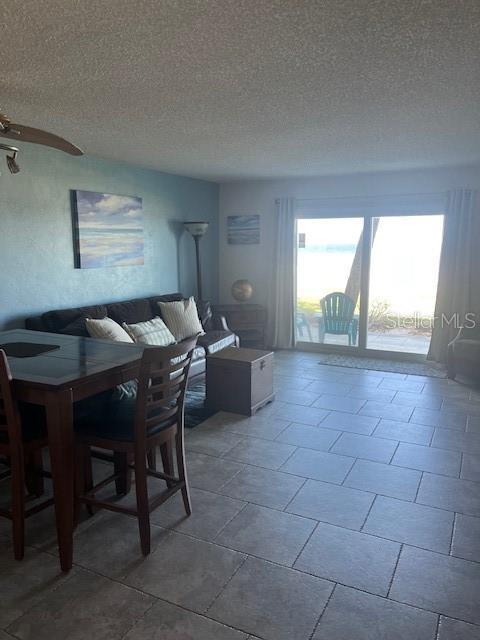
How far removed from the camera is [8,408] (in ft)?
6.84

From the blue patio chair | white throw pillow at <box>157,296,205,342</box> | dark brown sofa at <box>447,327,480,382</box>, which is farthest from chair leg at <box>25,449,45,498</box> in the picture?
the blue patio chair

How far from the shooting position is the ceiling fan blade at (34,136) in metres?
2.30

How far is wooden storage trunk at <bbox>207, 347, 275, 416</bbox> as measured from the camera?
4.05 metres

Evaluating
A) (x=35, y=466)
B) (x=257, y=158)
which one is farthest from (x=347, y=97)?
(x=35, y=466)

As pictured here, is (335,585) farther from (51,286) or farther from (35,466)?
(51,286)

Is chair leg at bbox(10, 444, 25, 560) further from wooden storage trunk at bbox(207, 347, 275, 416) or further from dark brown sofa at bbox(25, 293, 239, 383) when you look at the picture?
wooden storage trunk at bbox(207, 347, 275, 416)

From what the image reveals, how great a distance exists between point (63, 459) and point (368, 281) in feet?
16.0

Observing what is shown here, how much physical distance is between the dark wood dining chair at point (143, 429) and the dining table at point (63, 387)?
0.19 meters

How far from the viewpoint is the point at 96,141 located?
3906mm

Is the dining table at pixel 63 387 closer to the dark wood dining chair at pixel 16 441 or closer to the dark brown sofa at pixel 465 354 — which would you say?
the dark wood dining chair at pixel 16 441

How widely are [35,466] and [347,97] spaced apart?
2837 millimetres

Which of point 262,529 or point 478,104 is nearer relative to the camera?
point 262,529

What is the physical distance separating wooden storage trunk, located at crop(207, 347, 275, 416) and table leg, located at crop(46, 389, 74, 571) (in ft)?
6.87

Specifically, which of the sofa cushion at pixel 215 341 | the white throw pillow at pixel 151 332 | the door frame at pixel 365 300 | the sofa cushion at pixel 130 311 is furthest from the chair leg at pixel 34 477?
the door frame at pixel 365 300
